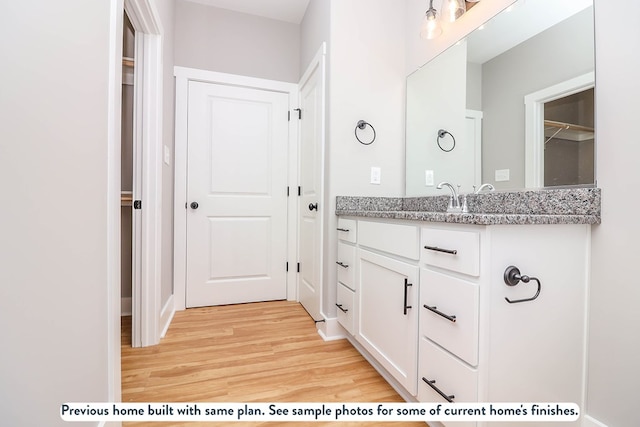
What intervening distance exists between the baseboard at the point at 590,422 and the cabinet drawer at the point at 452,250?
2.44 feet

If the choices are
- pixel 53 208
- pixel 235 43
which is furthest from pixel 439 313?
pixel 235 43

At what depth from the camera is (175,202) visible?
230 centimetres

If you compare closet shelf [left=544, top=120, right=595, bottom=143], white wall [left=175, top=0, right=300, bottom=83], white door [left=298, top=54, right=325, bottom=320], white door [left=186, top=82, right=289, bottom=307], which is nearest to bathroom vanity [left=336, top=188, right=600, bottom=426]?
closet shelf [left=544, top=120, right=595, bottom=143]

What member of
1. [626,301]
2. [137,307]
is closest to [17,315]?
[137,307]

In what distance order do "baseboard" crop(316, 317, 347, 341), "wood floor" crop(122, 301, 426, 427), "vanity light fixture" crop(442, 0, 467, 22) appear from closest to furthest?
"wood floor" crop(122, 301, 426, 427) → "vanity light fixture" crop(442, 0, 467, 22) → "baseboard" crop(316, 317, 347, 341)

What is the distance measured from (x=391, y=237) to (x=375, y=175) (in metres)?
0.80

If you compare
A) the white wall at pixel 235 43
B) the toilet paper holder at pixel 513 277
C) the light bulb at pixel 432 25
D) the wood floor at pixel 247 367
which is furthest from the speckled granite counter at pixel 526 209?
the white wall at pixel 235 43

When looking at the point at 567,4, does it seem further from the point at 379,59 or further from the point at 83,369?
the point at 83,369

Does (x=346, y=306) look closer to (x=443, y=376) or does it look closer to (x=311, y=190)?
(x=443, y=376)

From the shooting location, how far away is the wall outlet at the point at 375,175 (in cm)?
196

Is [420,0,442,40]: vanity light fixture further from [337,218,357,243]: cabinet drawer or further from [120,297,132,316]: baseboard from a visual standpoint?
[120,297,132,316]: baseboard

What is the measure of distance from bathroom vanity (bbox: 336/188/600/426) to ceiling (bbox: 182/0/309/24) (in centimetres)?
223

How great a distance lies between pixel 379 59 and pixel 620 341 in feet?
6.40

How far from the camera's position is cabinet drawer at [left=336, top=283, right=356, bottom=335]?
1632mm
